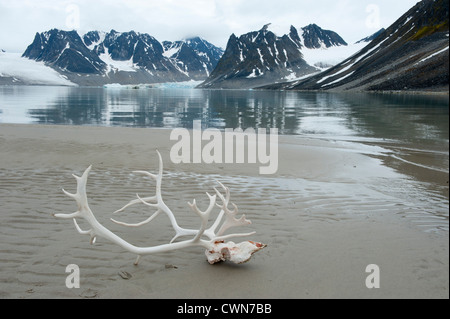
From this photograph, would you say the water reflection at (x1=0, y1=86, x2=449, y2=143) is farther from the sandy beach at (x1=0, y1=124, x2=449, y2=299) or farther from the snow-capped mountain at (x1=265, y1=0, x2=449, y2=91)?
the snow-capped mountain at (x1=265, y1=0, x2=449, y2=91)

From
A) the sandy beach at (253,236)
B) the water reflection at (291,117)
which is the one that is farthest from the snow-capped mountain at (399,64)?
the sandy beach at (253,236)

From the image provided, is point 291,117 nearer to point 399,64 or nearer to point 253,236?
point 253,236

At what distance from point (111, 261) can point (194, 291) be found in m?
1.46

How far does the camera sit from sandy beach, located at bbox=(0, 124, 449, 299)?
418 centimetres

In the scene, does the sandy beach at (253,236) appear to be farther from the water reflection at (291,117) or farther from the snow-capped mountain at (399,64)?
the snow-capped mountain at (399,64)

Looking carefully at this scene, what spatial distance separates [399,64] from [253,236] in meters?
123

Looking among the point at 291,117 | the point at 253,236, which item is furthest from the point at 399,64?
the point at 253,236

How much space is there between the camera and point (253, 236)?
5.86 metres

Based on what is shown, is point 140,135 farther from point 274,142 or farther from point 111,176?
point 111,176

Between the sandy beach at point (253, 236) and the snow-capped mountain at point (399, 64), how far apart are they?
67246 millimetres

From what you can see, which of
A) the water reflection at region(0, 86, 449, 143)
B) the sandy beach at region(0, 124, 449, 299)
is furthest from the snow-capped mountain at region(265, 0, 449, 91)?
the sandy beach at region(0, 124, 449, 299)

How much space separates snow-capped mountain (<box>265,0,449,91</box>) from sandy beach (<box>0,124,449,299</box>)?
2648 inches
